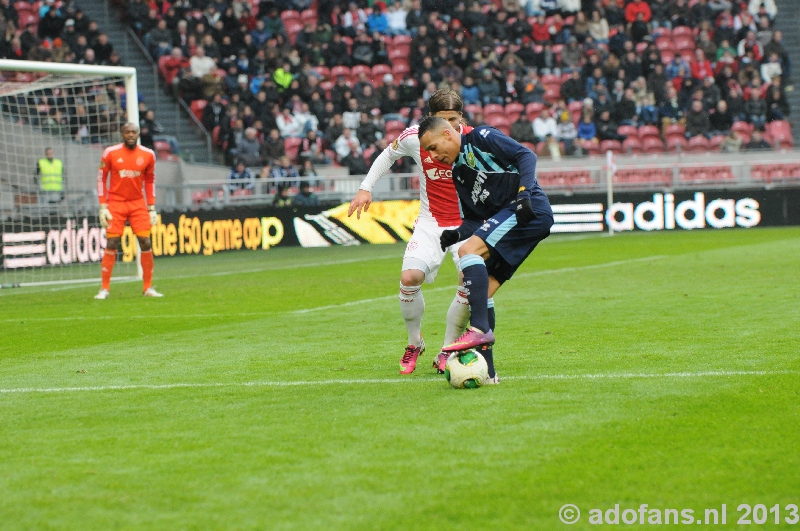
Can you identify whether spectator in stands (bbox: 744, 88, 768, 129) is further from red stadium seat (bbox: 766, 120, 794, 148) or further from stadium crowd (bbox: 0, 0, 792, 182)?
red stadium seat (bbox: 766, 120, 794, 148)

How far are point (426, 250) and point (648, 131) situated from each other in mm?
21640

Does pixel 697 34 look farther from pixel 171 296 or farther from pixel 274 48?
pixel 171 296

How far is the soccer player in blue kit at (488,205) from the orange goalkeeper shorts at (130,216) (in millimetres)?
7669

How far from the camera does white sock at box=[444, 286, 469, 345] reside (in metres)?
6.79

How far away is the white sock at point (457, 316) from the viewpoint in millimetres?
6793

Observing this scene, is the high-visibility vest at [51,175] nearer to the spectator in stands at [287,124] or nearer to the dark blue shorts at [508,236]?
the spectator in stands at [287,124]

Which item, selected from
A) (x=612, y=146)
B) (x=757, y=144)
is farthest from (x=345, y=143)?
(x=757, y=144)

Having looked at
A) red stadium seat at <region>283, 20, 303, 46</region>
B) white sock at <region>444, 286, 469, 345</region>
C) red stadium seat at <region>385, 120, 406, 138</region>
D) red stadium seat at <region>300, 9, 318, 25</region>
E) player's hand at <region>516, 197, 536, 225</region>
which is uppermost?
red stadium seat at <region>300, 9, 318, 25</region>

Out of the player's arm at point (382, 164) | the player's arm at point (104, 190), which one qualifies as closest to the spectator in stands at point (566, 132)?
the player's arm at point (104, 190)

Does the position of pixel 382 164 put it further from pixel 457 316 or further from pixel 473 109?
pixel 473 109

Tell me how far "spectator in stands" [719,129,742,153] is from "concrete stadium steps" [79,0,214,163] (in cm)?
1218

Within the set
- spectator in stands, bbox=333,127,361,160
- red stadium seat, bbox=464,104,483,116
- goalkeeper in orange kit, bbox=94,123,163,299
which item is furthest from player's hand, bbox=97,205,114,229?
red stadium seat, bbox=464,104,483,116

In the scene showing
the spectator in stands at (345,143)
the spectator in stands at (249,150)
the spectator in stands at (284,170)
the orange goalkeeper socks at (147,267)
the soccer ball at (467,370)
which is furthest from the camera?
the spectator in stands at (345,143)

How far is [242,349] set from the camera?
840 centimetres
